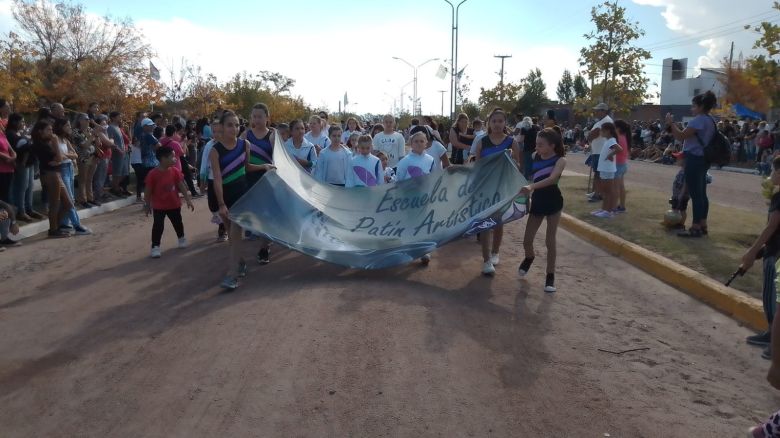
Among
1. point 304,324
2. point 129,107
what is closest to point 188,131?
point 129,107

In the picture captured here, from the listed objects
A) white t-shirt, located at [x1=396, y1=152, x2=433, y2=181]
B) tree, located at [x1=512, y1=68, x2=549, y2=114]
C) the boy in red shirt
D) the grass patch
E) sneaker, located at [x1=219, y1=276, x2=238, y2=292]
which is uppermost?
tree, located at [x1=512, y1=68, x2=549, y2=114]

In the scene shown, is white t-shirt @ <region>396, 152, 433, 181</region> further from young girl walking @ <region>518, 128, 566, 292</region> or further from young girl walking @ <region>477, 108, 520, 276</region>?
young girl walking @ <region>518, 128, 566, 292</region>

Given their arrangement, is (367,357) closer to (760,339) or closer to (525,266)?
(525,266)

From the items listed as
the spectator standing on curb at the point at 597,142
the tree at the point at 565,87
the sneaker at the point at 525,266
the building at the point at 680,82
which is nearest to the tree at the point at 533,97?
the building at the point at 680,82

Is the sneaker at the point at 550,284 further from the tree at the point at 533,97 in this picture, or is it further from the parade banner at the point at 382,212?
the tree at the point at 533,97

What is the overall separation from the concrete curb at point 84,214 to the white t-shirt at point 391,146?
597 centimetres

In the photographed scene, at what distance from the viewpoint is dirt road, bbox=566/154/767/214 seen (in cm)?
1481

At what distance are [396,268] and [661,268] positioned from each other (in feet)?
10.8

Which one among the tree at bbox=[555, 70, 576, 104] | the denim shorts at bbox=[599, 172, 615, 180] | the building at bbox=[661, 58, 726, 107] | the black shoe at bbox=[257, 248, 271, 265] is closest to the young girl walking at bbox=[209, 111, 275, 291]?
the black shoe at bbox=[257, 248, 271, 265]

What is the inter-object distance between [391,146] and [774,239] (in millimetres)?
7281

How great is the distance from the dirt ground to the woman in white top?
100 inches

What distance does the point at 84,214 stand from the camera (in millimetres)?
12789

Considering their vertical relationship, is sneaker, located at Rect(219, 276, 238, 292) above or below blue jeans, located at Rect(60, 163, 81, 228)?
below

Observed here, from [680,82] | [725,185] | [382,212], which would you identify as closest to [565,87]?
[680,82]
